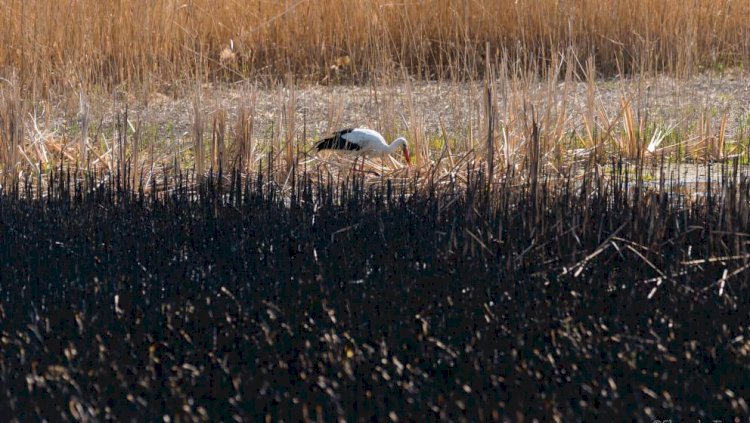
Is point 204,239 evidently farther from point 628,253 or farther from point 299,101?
point 299,101

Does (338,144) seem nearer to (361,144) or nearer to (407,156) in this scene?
(361,144)

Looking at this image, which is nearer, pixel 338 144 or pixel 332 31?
pixel 338 144

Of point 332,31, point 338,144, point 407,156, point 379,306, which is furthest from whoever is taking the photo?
point 332,31

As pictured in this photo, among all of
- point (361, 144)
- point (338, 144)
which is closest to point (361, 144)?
point (361, 144)

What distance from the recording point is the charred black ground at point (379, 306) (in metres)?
2.79

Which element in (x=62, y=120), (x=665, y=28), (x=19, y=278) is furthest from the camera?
(x=665, y=28)

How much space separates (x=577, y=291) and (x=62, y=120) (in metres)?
4.79

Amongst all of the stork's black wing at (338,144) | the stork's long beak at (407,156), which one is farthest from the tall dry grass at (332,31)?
the stork's long beak at (407,156)

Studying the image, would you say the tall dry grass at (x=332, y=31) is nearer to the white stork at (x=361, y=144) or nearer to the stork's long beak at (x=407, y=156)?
the white stork at (x=361, y=144)

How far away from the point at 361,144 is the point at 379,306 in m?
2.58

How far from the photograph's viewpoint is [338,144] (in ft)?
19.6

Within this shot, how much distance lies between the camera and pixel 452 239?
13.0 ft

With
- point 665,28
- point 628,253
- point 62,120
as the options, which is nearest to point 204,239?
point 628,253

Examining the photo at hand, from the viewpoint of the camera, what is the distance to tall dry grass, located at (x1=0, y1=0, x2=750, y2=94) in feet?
27.4
